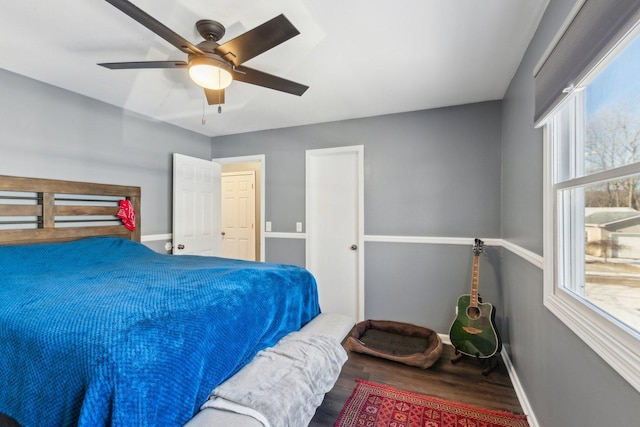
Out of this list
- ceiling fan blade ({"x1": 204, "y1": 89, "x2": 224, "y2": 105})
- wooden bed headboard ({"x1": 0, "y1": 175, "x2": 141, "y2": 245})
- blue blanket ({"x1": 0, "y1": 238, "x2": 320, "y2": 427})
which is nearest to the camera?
blue blanket ({"x1": 0, "y1": 238, "x2": 320, "y2": 427})

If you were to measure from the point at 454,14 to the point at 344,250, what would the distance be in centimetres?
247

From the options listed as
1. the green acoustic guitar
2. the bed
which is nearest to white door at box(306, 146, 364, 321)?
the green acoustic guitar

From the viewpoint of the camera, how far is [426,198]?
119 inches

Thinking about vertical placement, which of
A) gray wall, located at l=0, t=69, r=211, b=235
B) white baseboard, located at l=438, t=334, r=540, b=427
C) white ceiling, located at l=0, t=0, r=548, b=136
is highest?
white ceiling, located at l=0, t=0, r=548, b=136

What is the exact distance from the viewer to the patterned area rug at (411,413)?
177 centimetres

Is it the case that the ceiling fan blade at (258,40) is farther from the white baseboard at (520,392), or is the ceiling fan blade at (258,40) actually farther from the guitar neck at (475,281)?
the white baseboard at (520,392)

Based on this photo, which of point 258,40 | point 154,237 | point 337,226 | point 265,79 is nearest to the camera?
point 258,40

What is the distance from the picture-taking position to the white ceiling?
1.56m

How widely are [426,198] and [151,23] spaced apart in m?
2.66

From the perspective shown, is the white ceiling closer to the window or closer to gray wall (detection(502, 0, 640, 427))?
gray wall (detection(502, 0, 640, 427))

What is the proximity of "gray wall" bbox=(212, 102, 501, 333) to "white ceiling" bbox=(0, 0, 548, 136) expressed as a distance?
0.91 feet

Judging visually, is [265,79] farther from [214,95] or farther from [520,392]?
[520,392]

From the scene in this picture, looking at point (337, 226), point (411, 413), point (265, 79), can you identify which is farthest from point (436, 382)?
point (265, 79)

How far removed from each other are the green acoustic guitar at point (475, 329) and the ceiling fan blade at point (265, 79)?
86.6 inches
